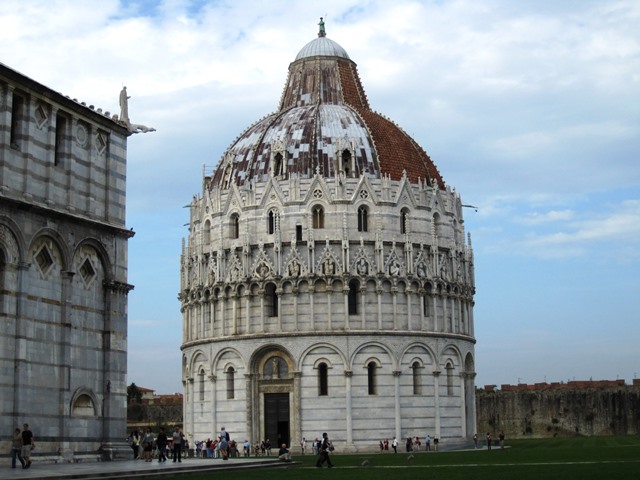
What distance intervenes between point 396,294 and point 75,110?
3625 centimetres

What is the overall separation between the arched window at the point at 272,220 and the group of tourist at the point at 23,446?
40.2 m

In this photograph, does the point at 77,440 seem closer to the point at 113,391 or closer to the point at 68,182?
the point at 113,391

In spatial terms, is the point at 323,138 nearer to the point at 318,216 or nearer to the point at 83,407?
the point at 318,216

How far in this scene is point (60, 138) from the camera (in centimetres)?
3619

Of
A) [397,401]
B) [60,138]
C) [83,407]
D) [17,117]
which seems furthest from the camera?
[397,401]

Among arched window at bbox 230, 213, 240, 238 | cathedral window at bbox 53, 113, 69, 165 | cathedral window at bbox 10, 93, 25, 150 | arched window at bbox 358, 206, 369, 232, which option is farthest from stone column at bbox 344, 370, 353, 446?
cathedral window at bbox 10, 93, 25, 150

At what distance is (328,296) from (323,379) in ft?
17.9

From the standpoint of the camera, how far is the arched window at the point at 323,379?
224ft

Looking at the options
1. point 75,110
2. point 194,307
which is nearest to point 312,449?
point 194,307

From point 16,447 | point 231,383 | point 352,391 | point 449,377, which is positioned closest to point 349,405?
point 352,391

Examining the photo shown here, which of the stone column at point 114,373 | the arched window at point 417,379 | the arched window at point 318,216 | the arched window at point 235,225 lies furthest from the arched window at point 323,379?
the stone column at point 114,373

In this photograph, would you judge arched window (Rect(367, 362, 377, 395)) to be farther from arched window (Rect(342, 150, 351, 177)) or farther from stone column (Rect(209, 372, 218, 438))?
arched window (Rect(342, 150, 351, 177))

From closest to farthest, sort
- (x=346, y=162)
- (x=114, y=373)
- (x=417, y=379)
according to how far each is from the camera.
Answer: (x=114, y=373), (x=417, y=379), (x=346, y=162)

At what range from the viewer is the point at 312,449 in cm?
6638
